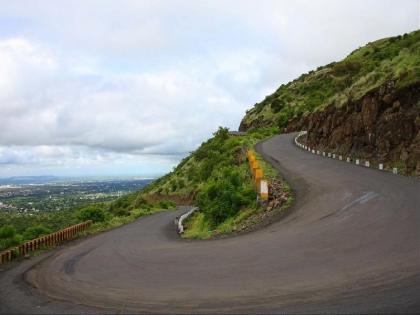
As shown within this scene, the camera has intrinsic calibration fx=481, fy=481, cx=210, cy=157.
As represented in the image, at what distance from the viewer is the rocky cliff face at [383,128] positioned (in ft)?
87.7

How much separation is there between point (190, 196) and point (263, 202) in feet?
131

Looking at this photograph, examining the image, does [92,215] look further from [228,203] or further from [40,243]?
[228,203]

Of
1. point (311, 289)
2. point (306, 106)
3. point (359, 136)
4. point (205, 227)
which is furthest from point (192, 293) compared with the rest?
point (306, 106)

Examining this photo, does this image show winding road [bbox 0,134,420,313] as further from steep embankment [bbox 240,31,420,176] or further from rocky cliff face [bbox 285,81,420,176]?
steep embankment [bbox 240,31,420,176]

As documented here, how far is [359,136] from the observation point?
33781mm

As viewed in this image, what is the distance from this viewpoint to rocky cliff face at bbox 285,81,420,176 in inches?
1052

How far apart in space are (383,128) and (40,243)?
20938 millimetres

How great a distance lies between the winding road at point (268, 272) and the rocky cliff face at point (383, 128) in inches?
408

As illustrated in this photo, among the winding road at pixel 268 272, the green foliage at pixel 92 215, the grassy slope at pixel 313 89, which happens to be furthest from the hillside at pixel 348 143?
the grassy slope at pixel 313 89

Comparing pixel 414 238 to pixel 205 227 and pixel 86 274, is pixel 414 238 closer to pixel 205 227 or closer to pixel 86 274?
pixel 86 274

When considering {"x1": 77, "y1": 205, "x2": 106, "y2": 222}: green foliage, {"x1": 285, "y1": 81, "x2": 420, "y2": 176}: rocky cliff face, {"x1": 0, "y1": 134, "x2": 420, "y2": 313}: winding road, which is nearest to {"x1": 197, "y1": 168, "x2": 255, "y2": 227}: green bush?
{"x1": 0, "y1": 134, "x2": 420, "y2": 313}: winding road

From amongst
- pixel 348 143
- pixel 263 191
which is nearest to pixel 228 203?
pixel 263 191

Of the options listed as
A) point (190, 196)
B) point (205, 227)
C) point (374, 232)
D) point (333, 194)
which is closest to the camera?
point (374, 232)

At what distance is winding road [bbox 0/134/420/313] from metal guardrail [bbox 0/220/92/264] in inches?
48.7
